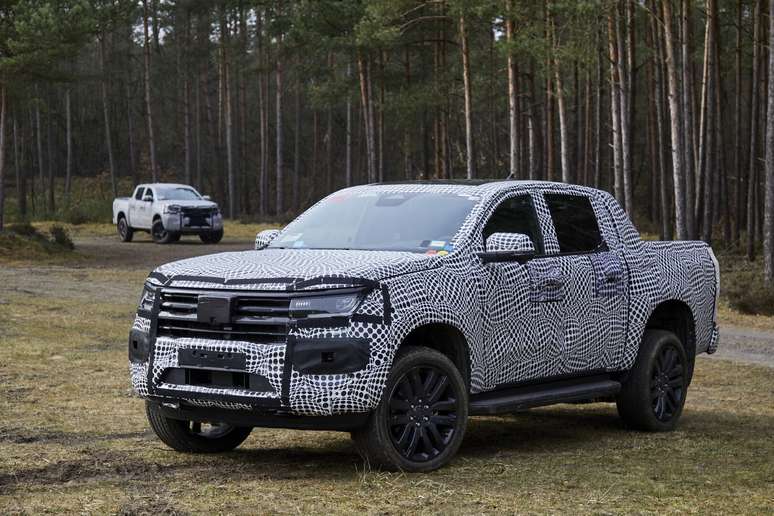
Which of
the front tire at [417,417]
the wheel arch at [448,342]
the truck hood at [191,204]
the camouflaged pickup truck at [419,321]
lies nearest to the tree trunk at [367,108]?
the truck hood at [191,204]

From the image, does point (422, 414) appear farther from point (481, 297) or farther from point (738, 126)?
point (738, 126)

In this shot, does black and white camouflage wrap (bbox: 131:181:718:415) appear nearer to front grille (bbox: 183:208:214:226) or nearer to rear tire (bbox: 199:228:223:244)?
front grille (bbox: 183:208:214:226)

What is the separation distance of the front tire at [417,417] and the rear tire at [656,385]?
2.17m

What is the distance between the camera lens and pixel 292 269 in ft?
24.4

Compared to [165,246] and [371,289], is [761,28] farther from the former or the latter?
[371,289]

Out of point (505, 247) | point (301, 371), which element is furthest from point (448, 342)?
point (301, 371)

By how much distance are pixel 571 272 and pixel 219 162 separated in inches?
3004

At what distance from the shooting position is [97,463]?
7945 mm

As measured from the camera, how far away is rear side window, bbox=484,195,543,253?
8688mm

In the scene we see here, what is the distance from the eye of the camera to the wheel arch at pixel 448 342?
798 centimetres

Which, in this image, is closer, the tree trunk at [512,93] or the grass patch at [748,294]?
the grass patch at [748,294]

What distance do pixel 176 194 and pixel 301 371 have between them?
3460cm

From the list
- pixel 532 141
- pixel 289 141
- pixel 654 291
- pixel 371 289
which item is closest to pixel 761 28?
pixel 532 141

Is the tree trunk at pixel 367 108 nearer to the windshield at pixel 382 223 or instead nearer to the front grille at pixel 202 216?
the front grille at pixel 202 216
